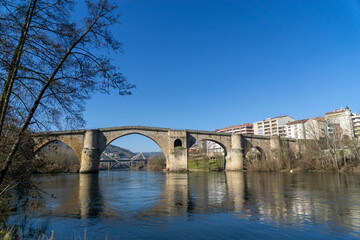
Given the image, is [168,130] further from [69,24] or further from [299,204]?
[69,24]

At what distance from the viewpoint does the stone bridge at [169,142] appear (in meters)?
38.3

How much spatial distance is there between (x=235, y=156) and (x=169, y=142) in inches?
507

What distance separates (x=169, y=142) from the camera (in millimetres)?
42000

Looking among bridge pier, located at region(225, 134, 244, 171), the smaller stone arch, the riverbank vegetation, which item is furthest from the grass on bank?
the smaller stone arch

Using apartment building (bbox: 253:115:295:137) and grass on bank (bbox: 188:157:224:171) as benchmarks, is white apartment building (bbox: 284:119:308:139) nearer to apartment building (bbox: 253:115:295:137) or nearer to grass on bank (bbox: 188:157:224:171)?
apartment building (bbox: 253:115:295:137)

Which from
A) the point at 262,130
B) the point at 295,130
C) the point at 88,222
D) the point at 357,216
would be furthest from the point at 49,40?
the point at 262,130

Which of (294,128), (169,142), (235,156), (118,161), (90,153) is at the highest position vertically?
(294,128)

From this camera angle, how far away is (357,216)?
7676mm

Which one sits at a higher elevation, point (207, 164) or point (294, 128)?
point (294, 128)

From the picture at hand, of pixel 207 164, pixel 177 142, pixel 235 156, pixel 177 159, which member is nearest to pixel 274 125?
pixel 207 164

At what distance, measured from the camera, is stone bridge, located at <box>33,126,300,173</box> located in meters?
38.3

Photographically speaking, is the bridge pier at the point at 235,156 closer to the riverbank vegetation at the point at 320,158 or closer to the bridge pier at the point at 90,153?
the riverbank vegetation at the point at 320,158

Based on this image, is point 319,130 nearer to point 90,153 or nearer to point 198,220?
point 90,153

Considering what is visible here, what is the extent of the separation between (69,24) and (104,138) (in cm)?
3621
